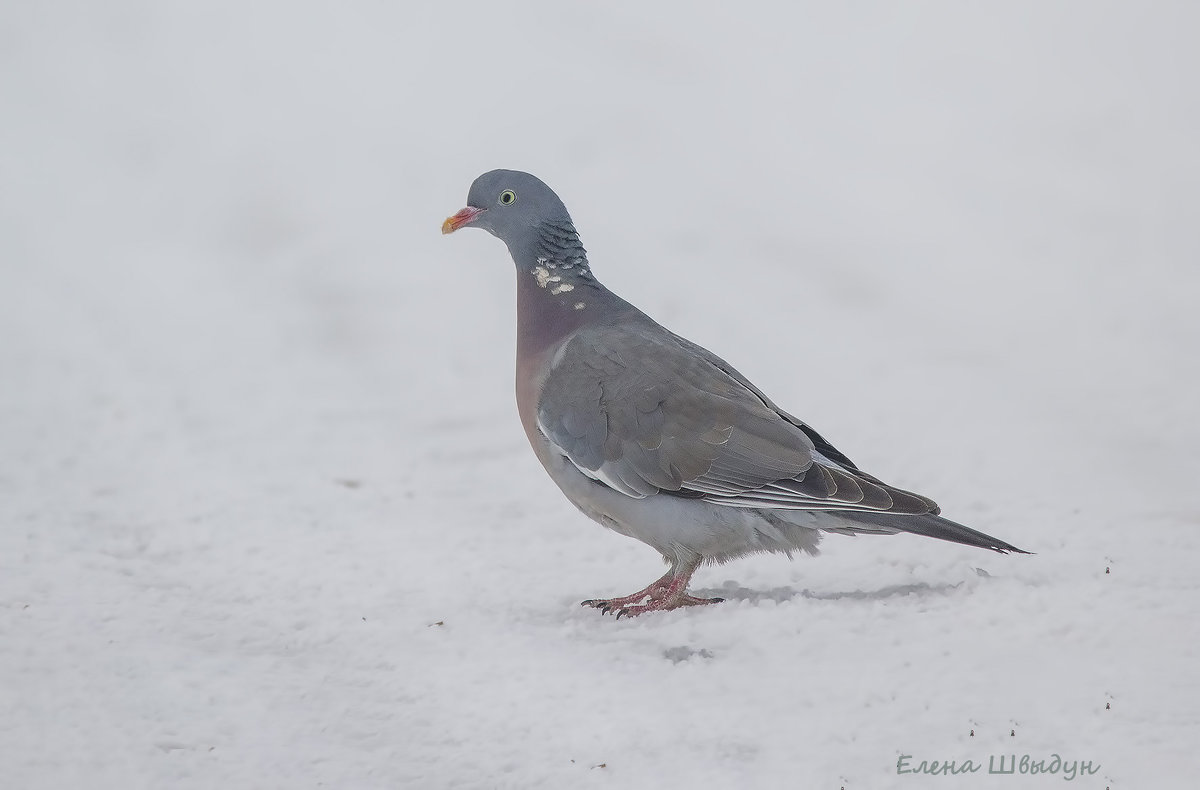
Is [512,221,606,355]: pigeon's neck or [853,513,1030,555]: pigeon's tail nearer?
[853,513,1030,555]: pigeon's tail

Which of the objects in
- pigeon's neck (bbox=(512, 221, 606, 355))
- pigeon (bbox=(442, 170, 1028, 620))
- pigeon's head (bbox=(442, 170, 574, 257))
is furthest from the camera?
pigeon's head (bbox=(442, 170, 574, 257))

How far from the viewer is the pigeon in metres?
4.30

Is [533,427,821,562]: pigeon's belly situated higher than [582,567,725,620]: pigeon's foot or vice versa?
[533,427,821,562]: pigeon's belly

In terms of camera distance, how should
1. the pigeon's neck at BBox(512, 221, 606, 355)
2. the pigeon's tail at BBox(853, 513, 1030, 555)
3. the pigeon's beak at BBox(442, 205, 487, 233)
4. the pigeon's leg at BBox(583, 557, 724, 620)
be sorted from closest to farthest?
1. the pigeon's tail at BBox(853, 513, 1030, 555)
2. the pigeon's leg at BBox(583, 557, 724, 620)
3. the pigeon's neck at BBox(512, 221, 606, 355)
4. the pigeon's beak at BBox(442, 205, 487, 233)

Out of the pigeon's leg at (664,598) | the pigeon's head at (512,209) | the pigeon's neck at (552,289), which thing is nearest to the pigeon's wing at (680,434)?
the pigeon's neck at (552,289)

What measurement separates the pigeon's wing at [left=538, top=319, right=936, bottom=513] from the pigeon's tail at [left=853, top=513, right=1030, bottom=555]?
0.04 metres

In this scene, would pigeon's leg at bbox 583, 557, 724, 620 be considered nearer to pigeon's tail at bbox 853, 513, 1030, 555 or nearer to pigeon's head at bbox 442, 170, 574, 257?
pigeon's tail at bbox 853, 513, 1030, 555

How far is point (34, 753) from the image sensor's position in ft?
12.2

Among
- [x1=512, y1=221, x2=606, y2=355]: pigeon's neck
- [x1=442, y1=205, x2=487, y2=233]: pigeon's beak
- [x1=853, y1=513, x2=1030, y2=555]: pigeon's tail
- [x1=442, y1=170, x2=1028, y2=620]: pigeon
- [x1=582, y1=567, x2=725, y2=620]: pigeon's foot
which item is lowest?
[x1=582, y1=567, x2=725, y2=620]: pigeon's foot

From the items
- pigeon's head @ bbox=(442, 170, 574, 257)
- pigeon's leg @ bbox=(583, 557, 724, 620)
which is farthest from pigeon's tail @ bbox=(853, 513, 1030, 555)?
pigeon's head @ bbox=(442, 170, 574, 257)

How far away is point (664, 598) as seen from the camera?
15.2 ft

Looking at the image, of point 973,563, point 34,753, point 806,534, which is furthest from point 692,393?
point 34,753

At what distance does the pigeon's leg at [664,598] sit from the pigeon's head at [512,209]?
4.51 feet

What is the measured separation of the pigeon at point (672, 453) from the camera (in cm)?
430
